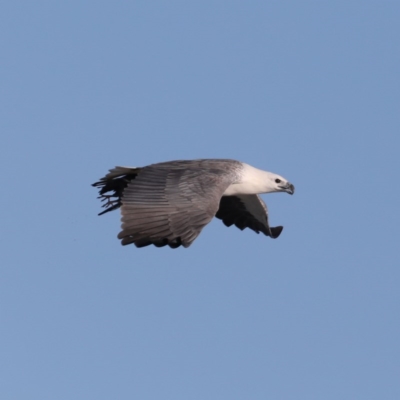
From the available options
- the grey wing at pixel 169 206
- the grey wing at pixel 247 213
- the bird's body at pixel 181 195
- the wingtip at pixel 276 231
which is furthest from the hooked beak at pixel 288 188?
the grey wing at pixel 169 206

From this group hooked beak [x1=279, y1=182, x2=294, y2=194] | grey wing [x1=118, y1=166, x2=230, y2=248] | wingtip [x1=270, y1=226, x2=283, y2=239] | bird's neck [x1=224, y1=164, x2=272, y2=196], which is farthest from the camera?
wingtip [x1=270, y1=226, x2=283, y2=239]

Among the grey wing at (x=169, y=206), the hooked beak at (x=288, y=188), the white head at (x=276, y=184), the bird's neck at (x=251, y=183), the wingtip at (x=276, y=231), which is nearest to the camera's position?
the grey wing at (x=169, y=206)

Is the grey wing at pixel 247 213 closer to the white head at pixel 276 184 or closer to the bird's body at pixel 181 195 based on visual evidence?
the bird's body at pixel 181 195

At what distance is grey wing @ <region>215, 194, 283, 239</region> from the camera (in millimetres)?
19556

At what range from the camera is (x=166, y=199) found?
1555cm

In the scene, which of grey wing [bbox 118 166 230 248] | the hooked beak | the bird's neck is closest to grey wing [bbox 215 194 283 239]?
the hooked beak

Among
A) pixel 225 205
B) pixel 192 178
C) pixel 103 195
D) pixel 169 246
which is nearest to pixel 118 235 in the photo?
pixel 169 246

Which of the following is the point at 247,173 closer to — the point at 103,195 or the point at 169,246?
the point at 103,195

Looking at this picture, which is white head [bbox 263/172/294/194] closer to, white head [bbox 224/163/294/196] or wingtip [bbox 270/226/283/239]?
white head [bbox 224/163/294/196]

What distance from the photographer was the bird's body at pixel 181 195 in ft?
49.0

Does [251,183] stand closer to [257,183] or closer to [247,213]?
[257,183]

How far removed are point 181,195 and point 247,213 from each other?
445cm

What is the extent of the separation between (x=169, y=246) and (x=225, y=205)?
5.27 metres

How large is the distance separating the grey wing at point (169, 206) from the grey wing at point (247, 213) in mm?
2838
